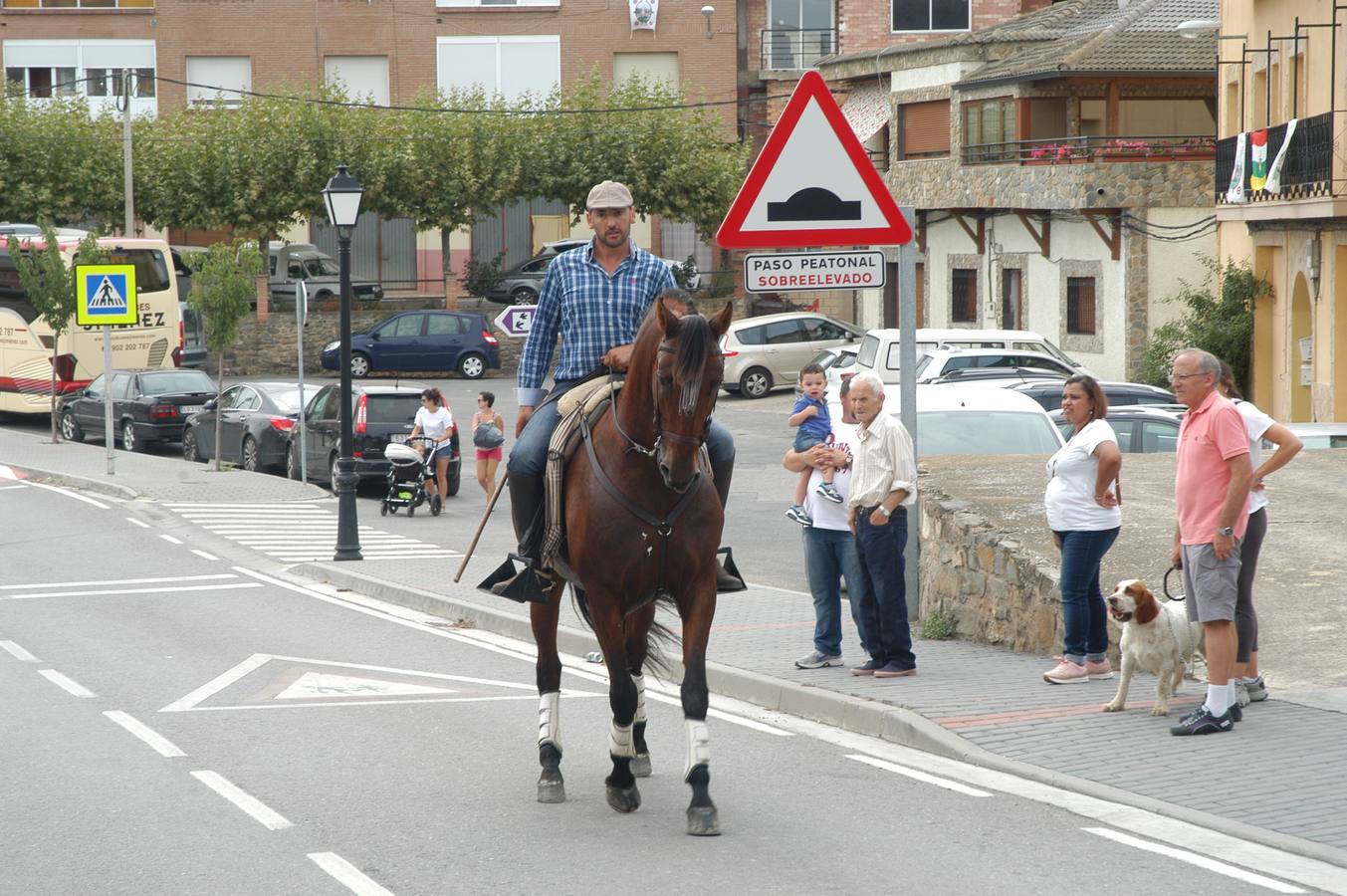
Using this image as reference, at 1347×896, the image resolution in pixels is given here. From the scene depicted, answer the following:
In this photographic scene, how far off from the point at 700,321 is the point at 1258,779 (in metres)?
3.38

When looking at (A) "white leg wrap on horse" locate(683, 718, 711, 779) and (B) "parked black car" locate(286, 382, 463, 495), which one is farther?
(B) "parked black car" locate(286, 382, 463, 495)

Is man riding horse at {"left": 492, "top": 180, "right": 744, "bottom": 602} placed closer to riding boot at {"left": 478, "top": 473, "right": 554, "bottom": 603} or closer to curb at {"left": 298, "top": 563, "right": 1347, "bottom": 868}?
riding boot at {"left": 478, "top": 473, "right": 554, "bottom": 603}

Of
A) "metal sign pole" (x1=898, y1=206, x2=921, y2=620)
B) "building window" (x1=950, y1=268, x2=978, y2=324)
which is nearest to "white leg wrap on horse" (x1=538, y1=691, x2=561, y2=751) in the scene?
"metal sign pole" (x1=898, y1=206, x2=921, y2=620)

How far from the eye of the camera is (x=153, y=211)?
52531 millimetres

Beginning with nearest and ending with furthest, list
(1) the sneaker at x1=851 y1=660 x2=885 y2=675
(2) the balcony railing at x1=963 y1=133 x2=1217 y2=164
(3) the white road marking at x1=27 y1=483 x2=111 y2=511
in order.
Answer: (1) the sneaker at x1=851 y1=660 x2=885 y2=675 < (3) the white road marking at x1=27 y1=483 x2=111 y2=511 < (2) the balcony railing at x1=963 y1=133 x2=1217 y2=164

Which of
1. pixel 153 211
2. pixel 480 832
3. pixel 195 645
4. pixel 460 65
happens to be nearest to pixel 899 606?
pixel 480 832

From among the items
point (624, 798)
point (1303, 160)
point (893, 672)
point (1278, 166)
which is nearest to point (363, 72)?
point (1278, 166)

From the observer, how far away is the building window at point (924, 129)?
48.2 metres

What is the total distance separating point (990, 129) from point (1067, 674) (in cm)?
3678

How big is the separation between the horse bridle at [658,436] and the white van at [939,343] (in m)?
21.4

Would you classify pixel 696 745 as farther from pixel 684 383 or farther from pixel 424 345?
pixel 424 345

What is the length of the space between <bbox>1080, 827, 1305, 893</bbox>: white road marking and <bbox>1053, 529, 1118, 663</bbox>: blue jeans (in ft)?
9.93

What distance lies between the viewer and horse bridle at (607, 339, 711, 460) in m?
7.16

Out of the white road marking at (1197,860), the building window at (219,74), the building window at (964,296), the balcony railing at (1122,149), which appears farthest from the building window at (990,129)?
the white road marking at (1197,860)
